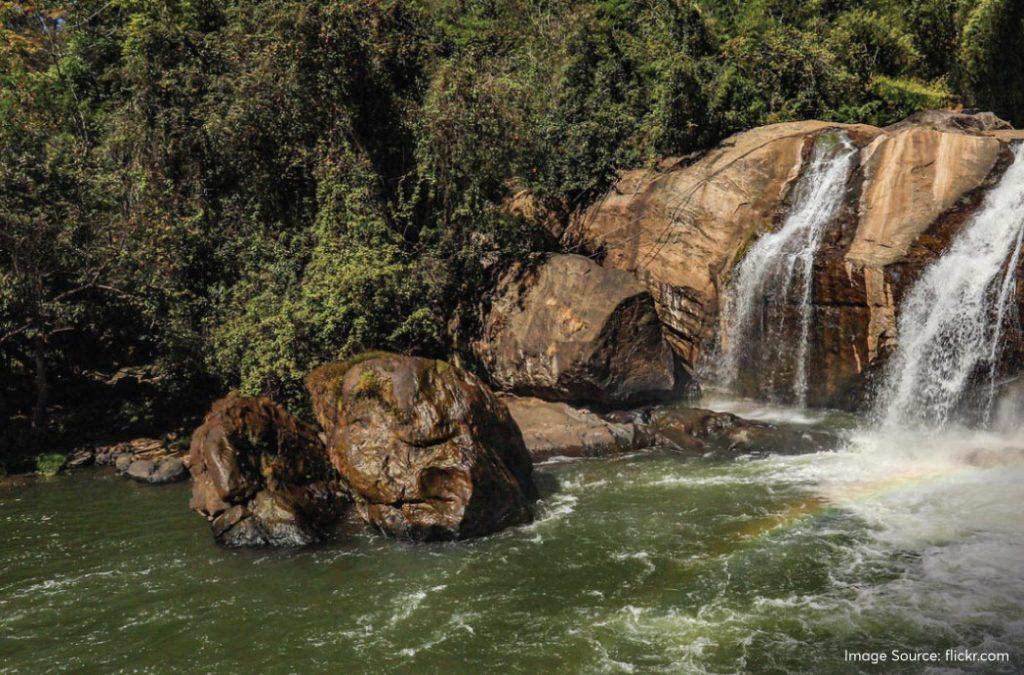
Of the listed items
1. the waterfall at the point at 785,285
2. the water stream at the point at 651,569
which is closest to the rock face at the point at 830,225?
the waterfall at the point at 785,285

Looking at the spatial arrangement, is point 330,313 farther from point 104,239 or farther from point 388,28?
point 388,28

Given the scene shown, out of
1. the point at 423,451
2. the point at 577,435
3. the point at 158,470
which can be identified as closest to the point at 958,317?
the point at 577,435

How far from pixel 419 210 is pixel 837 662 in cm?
1748

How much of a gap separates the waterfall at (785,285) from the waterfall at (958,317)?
86.9 inches

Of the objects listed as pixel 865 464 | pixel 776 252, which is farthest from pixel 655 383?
pixel 865 464

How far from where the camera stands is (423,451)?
1276 cm

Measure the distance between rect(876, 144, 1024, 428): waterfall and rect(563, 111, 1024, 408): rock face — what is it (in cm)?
29

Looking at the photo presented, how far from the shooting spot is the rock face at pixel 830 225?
1645cm

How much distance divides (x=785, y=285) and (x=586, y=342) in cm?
472

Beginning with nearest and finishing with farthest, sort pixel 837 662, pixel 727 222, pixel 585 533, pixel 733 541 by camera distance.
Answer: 1. pixel 837 662
2. pixel 733 541
3. pixel 585 533
4. pixel 727 222

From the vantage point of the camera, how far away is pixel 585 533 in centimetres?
1235

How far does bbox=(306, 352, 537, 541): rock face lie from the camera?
40.6 feet

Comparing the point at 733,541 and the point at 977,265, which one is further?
the point at 977,265

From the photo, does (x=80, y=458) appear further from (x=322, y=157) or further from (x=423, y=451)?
(x=423, y=451)
